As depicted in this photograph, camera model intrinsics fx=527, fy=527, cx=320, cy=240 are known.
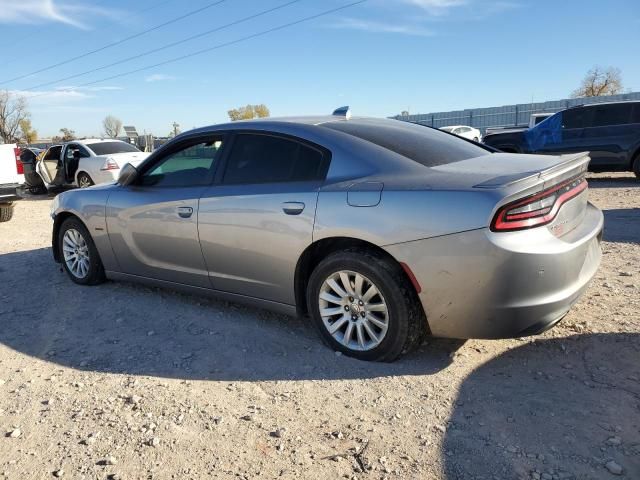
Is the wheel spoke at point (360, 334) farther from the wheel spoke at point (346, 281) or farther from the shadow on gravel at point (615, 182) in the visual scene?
the shadow on gravel at point (615, 182)

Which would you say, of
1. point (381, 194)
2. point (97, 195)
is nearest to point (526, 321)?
point (381, 194)

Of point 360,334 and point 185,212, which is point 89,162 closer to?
point 185,212

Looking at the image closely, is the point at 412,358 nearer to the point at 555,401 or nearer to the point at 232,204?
the point at 555,401

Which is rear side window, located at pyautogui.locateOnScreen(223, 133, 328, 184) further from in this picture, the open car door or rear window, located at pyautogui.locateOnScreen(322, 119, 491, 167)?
the open car door

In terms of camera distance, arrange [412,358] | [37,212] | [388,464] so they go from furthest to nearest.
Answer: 1. [37,212]
2. [412,358]
3. [388,464]

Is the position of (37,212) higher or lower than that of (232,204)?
lower

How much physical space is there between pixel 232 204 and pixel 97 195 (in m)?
1.87

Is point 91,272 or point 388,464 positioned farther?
point 91,272

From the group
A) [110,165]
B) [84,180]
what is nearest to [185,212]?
[110,165]

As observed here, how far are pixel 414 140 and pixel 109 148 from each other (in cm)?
1211

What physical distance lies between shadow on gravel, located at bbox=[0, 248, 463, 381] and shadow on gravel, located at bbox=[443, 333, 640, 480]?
46 centimetres

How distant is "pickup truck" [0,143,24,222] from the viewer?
9344mm

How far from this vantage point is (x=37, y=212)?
38.7ft

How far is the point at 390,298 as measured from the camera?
10.3 feet
